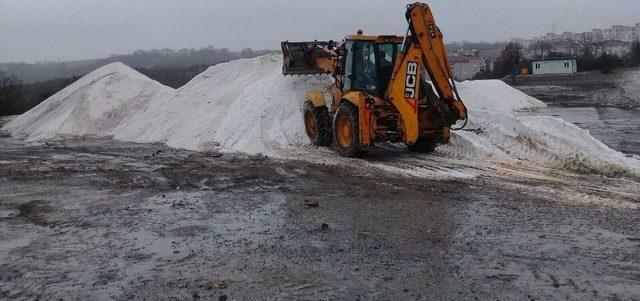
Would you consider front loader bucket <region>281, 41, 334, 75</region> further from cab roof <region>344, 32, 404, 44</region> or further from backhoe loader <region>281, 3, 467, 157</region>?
cab roof <region>344, 32, 404, 44</region>

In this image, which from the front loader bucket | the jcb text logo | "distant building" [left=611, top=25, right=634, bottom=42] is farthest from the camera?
"distant building" [left=611, top=25, right=634, bottom=42]

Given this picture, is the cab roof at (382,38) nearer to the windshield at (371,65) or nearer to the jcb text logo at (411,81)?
the windshield at (371,65)

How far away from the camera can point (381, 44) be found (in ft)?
36.8

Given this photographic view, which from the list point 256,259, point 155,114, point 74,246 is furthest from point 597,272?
point 155,114

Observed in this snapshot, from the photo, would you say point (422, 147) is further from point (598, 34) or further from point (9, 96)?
point (598, 34)

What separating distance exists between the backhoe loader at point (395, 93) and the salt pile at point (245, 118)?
121 centimetres

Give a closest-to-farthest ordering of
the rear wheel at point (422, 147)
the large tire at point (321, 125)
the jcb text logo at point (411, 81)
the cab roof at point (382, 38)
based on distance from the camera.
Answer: the jcb text logo at point (411, 81) → the cab roof at point (382, 38) → the rear wheel at point (422, 147) → the large tire at point (321, 125)

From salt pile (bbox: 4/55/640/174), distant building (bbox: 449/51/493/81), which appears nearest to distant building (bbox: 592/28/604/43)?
distant building (bbox: 449/51/493/81)

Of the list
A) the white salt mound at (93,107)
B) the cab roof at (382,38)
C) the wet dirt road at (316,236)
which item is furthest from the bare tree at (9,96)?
the cab roof at (382,38)

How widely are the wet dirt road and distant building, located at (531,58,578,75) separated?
57.9 meters

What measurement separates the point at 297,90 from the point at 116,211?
8544mm

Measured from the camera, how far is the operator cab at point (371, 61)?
11141 mm

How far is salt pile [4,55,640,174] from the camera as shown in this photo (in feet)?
36.7

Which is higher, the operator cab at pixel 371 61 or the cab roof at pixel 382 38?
the cab roof at pixel 382 38
